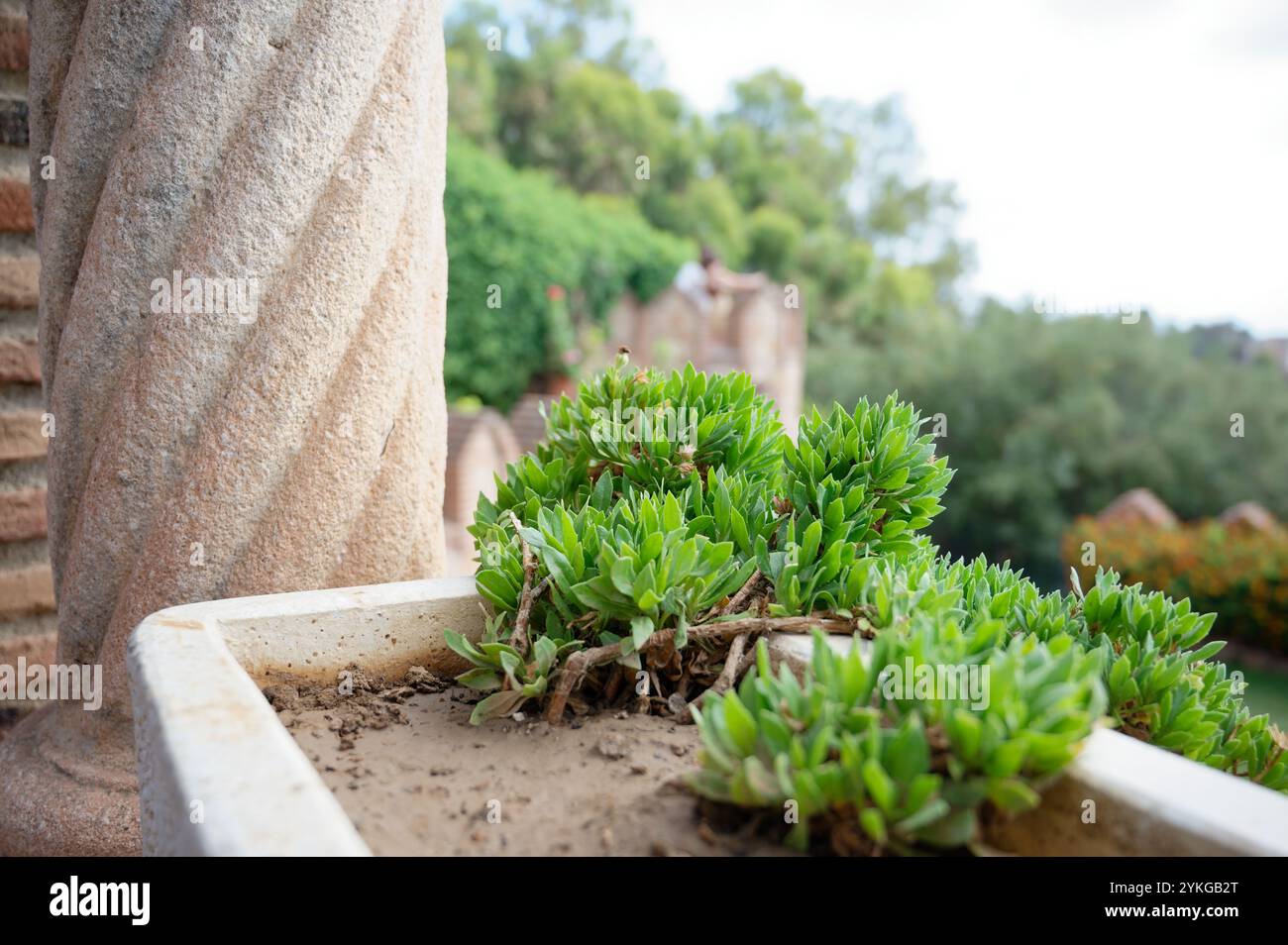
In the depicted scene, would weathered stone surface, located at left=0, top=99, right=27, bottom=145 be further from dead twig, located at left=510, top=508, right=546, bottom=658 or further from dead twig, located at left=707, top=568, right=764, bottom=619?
dead twig, located at left=707, top=568, right=764, bottom=619

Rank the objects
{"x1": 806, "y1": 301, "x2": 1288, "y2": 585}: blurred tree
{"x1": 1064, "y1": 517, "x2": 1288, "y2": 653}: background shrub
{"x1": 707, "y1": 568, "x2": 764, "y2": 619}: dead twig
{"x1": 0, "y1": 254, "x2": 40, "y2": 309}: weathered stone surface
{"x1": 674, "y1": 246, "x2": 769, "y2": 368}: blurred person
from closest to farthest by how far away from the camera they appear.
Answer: {"x1": 707, "y1": 568, "x2": 764, "y2": 619}: dead twig
{"x1": 0, "y1": 254, "x2": 40, "y2": 309}: weathered stone surface
{"x1": 1064, "y1": 517, "x2": 1288, "y2": 653}: background shrub
{"x1": 806, "y1": 301, "x2": 1288, "y2": 585}: blurred tree
{"x1": 674, "y1": 246, "x2": 769, "y2": 368}: blurred person

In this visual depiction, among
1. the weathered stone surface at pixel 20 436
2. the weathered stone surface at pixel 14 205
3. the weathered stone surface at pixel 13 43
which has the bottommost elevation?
the weathered stone surface at pixel 20 436

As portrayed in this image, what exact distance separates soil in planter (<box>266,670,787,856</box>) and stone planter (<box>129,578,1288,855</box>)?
0.26 ft

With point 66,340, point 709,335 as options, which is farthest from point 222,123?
point 709,335

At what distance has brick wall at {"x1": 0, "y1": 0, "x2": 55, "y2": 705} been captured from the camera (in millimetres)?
2568

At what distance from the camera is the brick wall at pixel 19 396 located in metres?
2.57

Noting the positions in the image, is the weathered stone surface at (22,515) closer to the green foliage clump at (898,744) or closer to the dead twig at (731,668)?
the dead twig at (731,668)

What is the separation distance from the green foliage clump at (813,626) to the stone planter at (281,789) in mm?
77

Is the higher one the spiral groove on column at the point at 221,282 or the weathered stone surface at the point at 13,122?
the weathered stone surface at the point at 13,122

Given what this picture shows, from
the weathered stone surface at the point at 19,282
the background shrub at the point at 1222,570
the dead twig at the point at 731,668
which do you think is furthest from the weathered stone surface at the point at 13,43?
the background shrub at the point at 1222,570

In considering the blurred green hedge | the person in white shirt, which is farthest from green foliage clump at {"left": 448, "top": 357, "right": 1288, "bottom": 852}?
the person in white shirt

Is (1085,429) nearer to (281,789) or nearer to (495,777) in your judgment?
(495,777)

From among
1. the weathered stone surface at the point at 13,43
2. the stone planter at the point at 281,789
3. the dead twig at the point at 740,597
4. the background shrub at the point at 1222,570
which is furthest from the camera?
the background shrub at the point at 1222,570

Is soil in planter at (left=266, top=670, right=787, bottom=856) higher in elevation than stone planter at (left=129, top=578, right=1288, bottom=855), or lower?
lower
